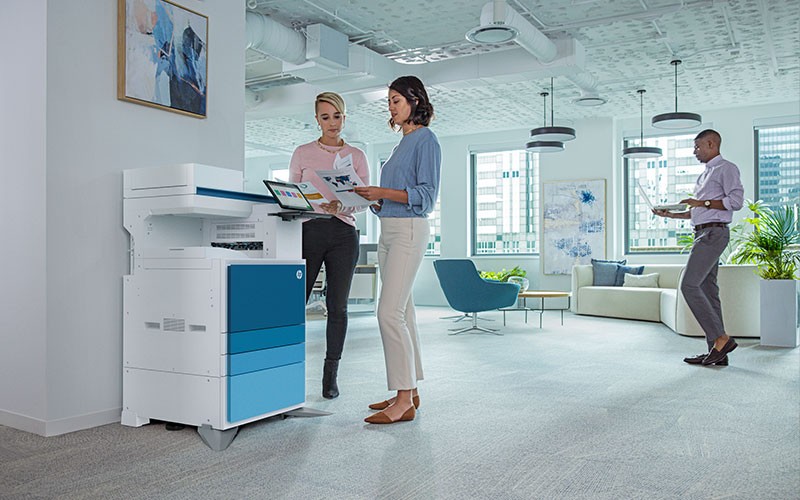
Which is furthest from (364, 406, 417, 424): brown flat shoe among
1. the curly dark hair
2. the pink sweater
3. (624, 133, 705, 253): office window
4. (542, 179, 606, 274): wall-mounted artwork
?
(624, 133, 705, 253): office window

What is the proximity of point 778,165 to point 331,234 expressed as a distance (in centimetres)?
909

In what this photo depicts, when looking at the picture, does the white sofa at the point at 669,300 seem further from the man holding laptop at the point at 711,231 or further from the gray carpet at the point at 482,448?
the gray carpet at the point at 482,448

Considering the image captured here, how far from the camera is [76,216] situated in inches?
127

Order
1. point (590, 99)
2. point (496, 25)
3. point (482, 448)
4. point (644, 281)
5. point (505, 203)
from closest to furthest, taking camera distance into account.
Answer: point (482, 448), point (496, 25), point (590, 99), point (644, 281), point (505, 203)

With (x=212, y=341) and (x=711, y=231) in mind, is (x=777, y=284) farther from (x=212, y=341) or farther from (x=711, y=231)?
Result: (x=212, y=341)

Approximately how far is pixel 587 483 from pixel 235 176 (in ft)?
6.54

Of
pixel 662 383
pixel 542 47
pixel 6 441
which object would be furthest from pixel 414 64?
pixel 6 441

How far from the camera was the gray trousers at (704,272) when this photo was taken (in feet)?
17.3

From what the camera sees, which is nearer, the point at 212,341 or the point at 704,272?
the point at 212,341

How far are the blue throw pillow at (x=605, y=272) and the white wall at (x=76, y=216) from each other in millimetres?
8225

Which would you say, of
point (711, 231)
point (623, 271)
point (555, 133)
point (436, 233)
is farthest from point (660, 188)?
point (711, 231)

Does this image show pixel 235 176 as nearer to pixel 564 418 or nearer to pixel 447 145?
pixel 564 418

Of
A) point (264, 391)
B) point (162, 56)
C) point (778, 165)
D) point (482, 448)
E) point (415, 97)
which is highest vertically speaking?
point (778, 165)

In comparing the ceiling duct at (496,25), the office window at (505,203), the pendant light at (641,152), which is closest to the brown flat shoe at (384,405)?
the ceiling duct at (496,25)
